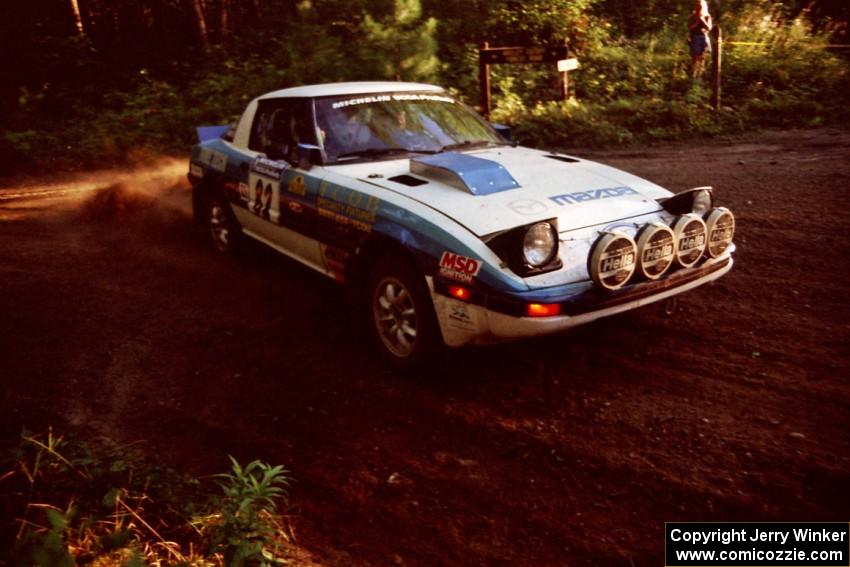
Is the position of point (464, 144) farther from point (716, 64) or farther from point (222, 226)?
point (716, 64)

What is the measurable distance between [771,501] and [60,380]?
4.07 m

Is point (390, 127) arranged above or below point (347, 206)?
above

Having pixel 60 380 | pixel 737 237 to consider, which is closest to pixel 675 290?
pixel 737 237

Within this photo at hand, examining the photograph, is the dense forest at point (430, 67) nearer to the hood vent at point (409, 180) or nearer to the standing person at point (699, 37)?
the standing person at point (699, 37)

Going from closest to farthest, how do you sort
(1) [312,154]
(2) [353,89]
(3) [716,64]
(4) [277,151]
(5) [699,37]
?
1. (1) [312,154]
2. (4) [277,151]
3. (2) [353,89]
4. (3) [716,64]
5. (5) [699,37]

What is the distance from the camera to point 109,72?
17.9 meters

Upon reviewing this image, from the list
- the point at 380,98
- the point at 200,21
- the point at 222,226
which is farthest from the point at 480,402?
the point at 200,21

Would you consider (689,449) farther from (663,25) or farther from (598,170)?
(663,25)

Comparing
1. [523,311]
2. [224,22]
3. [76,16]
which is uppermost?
[76,16]

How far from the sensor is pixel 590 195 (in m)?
4.12

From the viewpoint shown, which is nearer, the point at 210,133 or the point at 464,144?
the point at 464,144

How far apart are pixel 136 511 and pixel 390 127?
3220 mm

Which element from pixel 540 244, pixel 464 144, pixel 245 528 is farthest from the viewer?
pixel 464 144

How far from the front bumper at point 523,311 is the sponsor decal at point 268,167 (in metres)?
2.01
